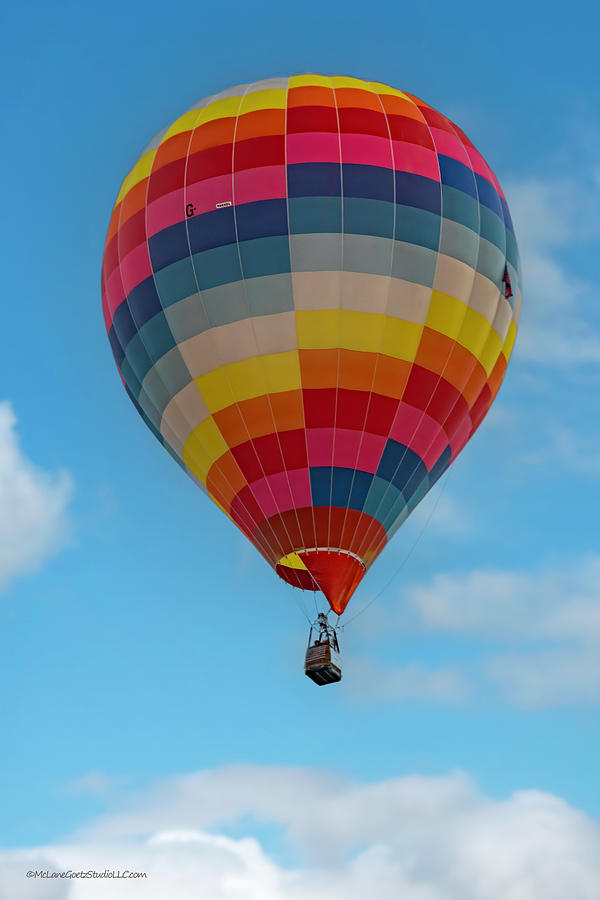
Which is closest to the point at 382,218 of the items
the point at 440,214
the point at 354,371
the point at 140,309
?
the point at 440,214

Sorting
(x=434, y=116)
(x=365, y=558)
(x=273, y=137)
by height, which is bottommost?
(x=365, y=558)

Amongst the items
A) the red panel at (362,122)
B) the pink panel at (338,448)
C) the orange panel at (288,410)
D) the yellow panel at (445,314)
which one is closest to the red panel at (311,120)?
the red panel at (362,122)

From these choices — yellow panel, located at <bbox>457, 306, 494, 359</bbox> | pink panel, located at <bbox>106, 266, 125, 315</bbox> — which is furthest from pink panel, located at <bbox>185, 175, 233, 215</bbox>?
yellow panel, located at <bbox>457, 306, 494, 359</bbox>

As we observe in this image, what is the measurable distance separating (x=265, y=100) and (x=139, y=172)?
2485mm

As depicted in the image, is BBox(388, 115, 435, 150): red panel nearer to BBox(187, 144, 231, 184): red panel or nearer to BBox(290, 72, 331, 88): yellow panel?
BBox(290, 72, 331, 88): yellow panel

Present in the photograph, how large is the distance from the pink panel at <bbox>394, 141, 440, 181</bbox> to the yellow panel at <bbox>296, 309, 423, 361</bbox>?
2491mm

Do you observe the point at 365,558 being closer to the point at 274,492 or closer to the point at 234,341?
the point at 274,492

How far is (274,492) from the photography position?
20.0 meters

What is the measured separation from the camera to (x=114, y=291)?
2184 cm

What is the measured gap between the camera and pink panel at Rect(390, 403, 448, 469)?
20.2m

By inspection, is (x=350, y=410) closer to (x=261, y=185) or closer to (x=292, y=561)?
(x=292, y=561)

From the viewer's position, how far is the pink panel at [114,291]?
21625 mm

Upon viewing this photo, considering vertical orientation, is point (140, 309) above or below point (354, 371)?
above

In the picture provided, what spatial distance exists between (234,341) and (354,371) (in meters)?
1.92
